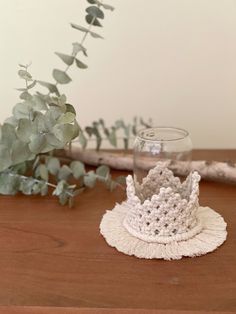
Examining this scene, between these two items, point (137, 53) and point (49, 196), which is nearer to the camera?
point (49, 196)

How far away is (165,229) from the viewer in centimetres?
55

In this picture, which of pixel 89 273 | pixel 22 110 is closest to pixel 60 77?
pixel 22 110

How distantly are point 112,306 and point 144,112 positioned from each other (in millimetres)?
583

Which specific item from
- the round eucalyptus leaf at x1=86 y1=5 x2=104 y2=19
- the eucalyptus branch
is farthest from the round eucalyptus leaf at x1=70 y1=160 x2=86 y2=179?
the round eucalyptus leaf at x1=86 y1=5 x2=104 y2=19

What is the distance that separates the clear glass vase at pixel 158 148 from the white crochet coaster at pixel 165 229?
5 cm

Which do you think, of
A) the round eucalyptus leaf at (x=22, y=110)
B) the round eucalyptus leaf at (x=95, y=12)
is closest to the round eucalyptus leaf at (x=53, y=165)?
the round eucalyptus leaf at (x=22, y=110)

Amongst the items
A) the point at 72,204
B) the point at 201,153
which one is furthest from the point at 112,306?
the point at 201,153

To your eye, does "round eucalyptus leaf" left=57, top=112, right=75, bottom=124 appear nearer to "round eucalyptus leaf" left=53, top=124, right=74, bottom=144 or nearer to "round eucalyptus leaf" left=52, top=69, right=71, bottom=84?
"round eucalyptus leaf" left=53, top=124, right=74, bottom=144

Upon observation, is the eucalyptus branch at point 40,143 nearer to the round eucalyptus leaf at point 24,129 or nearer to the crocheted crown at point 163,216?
the round eucalyptus leaf at point 24,129

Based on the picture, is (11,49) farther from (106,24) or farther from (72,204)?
(72,204)

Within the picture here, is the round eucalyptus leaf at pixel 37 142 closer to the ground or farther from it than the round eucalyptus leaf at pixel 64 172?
farther from it

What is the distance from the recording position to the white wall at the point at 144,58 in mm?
911

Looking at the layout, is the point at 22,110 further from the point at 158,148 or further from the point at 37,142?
the point at 158,148

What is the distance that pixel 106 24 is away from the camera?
0.92 metres
